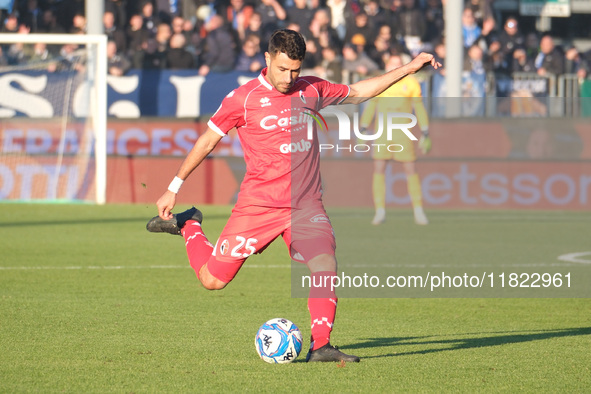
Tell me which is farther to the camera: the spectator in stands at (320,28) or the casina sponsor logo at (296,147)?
the spectator in stands at (320,28)

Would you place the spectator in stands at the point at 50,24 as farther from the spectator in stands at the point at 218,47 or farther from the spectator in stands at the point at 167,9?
the spectator in stands at the point at 218,47

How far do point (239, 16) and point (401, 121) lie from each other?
18.4ft

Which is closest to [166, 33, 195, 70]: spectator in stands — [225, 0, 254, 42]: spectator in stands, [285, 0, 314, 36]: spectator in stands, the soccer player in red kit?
[225, 0, 254, 42]: spectator in stands

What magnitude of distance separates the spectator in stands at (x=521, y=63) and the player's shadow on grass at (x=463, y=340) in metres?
13.3

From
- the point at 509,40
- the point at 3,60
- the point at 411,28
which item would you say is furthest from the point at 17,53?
the point at 509,40

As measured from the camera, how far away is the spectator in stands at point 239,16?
19.4m

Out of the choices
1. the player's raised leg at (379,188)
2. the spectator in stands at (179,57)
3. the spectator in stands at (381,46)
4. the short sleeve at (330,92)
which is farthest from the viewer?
the spectator in stands at (381,46)

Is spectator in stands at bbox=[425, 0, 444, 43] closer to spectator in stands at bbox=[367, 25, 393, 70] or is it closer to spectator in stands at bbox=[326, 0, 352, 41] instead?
spectator in stands at bbox=[367, 25, 393, 70]

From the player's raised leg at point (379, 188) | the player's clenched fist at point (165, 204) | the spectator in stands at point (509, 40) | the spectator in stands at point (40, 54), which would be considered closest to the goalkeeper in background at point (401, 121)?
the player's raised leg at point (379, 188)

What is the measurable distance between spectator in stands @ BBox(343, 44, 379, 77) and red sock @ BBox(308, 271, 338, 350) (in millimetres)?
12866

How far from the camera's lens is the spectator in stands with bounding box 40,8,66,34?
19.8 metres

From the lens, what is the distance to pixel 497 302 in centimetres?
861

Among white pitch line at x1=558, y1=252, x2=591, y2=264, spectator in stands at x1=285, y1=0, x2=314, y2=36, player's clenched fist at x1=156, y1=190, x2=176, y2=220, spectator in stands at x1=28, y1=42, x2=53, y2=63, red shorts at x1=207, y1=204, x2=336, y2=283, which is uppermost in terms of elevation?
spectator in stands at x1=285, y1=0, x2=314, y2=36

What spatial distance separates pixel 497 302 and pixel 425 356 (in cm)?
262
